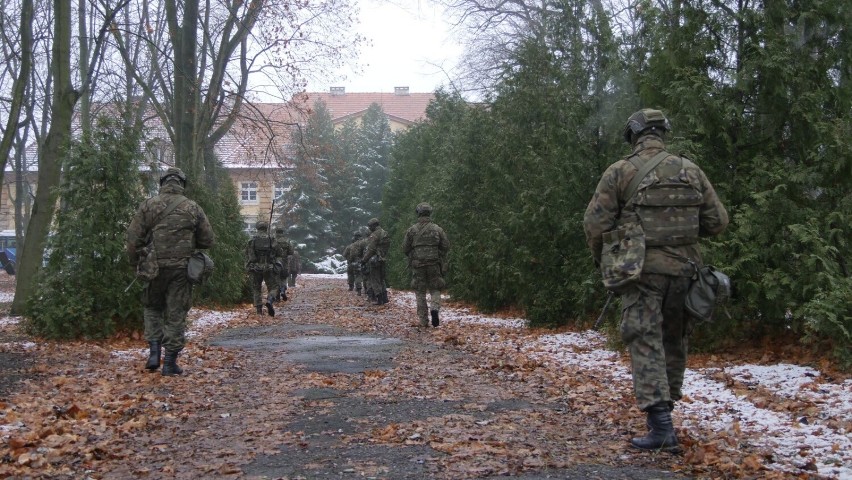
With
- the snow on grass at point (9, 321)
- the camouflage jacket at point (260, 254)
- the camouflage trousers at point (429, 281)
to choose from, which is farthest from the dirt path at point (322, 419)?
the camouflage jacket at point (260, 254)

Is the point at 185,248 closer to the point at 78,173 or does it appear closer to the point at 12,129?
the point at 78,173

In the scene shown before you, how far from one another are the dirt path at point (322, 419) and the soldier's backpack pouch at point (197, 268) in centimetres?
107

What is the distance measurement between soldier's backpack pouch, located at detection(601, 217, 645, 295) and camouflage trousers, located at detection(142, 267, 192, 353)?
5377 mm

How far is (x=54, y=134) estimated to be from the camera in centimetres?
1538

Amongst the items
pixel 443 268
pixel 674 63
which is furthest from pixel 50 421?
pixel 443 268

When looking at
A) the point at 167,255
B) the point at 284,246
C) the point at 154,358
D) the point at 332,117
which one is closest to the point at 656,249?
the point at 167,255

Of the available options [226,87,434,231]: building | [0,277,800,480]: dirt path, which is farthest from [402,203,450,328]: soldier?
[226,87,434,231]: building

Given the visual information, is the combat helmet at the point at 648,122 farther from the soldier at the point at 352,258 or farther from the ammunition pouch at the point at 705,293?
the soldier at the point at 352,258

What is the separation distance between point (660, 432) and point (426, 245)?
1004 cm

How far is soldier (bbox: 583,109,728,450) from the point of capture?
5332 mm

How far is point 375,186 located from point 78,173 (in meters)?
52.0

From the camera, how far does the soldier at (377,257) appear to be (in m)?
21.3

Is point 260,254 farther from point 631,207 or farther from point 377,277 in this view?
point 631,207

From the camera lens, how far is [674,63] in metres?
10.3
